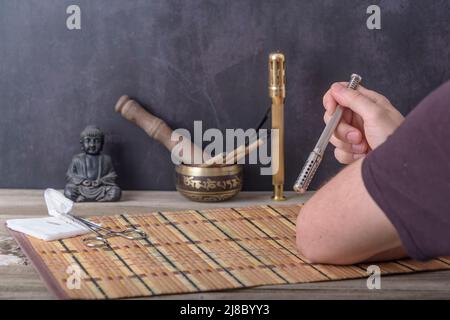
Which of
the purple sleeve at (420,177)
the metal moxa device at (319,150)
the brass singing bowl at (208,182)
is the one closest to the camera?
the purple sleeve at (420,177)

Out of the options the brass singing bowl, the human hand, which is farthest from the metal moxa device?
the brass singing bowl

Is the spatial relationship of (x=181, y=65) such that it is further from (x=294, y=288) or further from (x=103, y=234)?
(x=294, y=288)

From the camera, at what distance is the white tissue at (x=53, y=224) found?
1474mm

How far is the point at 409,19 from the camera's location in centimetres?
190

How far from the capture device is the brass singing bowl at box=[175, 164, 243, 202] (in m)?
1.76

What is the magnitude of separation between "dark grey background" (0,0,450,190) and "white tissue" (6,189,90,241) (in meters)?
0.34

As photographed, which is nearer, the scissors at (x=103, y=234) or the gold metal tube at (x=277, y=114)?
the scissors at (x=103, y=234)

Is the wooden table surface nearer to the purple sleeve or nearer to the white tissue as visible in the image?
the white tissue

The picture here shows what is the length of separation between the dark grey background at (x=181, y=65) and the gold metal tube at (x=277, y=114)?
9 cm

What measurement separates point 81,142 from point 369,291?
0.84 m

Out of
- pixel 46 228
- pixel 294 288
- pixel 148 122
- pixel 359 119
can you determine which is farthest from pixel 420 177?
pixel 148 122

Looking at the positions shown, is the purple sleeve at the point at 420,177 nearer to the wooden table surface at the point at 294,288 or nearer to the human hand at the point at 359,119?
the wooden table surface at the point at 294,288

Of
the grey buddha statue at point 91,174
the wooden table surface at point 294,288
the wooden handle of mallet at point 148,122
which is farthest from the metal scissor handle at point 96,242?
the wooden handle of mallet at point 148,122
